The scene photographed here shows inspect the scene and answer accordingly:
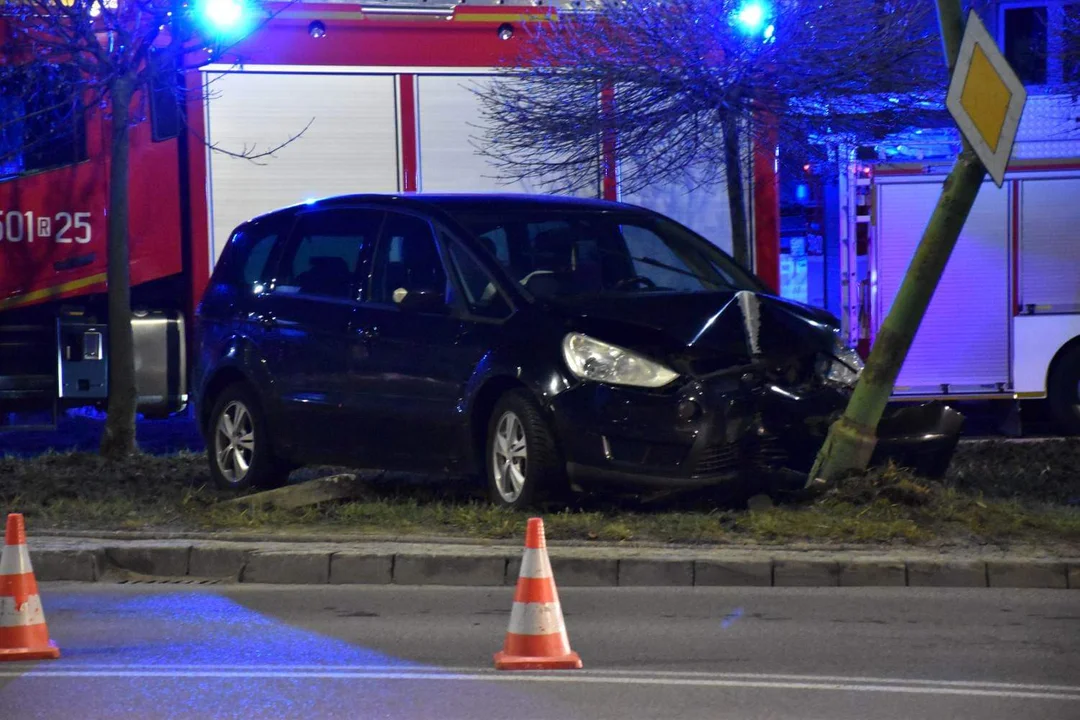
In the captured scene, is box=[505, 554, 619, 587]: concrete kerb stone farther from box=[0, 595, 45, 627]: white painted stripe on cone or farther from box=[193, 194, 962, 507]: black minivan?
box=[0, 595, 45, 627]: white painted stripe on cone

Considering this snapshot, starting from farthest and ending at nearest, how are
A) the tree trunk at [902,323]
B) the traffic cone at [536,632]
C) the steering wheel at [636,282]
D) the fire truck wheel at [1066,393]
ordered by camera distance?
the fire truck wheel at [1066,393] → the steering wheel at [636,282] → the tree trunk at [902,323] → the traffic cone at [536,632]

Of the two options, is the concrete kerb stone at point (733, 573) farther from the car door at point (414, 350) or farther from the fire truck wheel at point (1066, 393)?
the fire truck wheel at point (1066, 393)

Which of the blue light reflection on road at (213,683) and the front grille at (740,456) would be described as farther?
the front grille at (740,456)

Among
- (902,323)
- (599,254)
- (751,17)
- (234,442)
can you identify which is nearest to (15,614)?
(234,442)

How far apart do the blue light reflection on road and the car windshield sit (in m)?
2.97

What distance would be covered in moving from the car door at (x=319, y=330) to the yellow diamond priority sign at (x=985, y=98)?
3451 millimetres

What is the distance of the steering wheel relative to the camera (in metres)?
9.67

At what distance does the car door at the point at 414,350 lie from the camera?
30.7ft

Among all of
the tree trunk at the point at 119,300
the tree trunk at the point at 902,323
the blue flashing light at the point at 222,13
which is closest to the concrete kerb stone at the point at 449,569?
the tree trunk at the point at 902,323

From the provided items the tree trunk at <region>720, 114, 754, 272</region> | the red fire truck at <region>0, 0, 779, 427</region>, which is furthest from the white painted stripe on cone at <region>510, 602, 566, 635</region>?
the red fire truck at <region>0, 0, 779, 427</region>

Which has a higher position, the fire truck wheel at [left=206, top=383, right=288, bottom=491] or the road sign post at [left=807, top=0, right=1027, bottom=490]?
the road sign post at [left=807, top=0, right=1027, bottom=490]

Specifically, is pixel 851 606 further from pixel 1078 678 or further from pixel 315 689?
pixel 315 689

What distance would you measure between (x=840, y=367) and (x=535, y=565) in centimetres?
397

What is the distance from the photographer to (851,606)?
7492 mm
